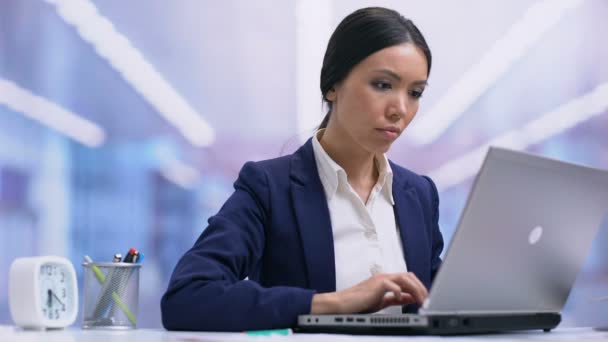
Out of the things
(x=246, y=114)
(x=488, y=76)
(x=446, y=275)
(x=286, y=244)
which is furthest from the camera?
(x=488, y=76)

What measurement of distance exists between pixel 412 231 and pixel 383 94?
0.33 meters

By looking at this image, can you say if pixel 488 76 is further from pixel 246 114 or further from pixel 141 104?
pixel 141 104

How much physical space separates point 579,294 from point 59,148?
1.92 m

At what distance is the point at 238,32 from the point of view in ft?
9.08

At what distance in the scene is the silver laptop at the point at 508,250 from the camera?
1.07m

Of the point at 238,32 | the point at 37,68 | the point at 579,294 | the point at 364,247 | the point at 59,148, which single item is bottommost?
the point at 579,294

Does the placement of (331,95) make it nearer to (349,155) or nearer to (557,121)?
(349,155)

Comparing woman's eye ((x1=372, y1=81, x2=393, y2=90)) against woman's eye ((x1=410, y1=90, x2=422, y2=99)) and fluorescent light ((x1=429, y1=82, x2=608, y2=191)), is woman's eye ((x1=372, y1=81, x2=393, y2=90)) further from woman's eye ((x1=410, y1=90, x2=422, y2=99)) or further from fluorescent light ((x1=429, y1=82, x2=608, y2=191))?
fluorescent light ((x1=429, y1=82, x2=608, y2=191))

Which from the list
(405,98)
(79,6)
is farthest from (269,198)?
(79,6)

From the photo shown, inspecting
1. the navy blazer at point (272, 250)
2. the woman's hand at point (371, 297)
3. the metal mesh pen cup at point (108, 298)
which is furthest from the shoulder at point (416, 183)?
the metal mesh pen cup at point (108, 298)

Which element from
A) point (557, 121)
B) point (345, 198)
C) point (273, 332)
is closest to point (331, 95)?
point (345, 198)

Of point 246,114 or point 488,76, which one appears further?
point 488,76

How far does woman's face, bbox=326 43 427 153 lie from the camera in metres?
1.69

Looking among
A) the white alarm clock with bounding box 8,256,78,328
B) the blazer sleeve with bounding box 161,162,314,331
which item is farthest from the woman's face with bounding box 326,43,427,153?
the white alarm clock with bounding box 8,256,78,328
